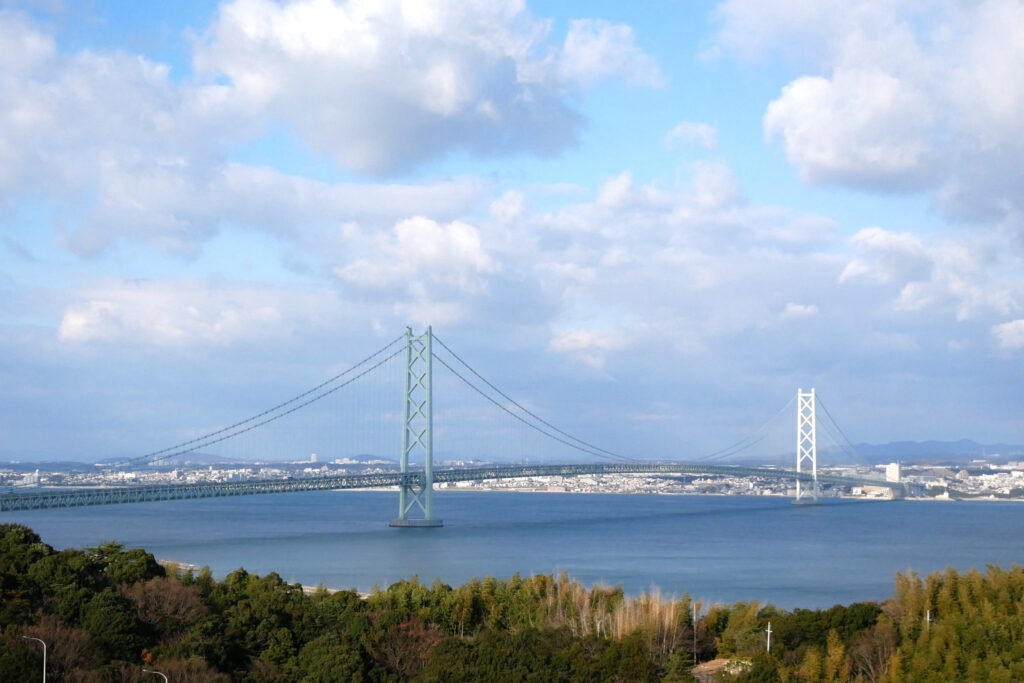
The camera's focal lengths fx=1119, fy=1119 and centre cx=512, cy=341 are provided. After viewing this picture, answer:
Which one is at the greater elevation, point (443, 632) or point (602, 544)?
point (443, 632)

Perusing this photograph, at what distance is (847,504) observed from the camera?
201ft

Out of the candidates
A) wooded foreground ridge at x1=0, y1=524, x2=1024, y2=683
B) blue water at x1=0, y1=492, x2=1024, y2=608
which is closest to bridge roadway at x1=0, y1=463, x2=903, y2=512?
blue water at x1=0, y1=492, x2=1024, y2=608

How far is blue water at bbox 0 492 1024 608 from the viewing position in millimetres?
23781

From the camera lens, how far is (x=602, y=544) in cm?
3278

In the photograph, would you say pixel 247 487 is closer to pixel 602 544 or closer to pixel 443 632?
pixel 602 544

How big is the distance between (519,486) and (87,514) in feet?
152

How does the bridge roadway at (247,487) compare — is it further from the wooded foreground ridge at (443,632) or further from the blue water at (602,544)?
the wooded foreground ridge at (443,632)

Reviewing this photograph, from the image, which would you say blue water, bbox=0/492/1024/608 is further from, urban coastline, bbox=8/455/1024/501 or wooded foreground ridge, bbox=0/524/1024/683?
urban coastline, bbox=8/455/1024/501

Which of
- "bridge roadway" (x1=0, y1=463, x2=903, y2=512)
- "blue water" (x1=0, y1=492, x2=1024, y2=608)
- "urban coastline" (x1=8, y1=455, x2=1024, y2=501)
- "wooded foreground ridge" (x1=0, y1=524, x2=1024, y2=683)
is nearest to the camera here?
"wooded foreground ridge" (x1=0, y1=524, x2=1024, y2=683)

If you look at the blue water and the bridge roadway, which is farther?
the bridge roadway

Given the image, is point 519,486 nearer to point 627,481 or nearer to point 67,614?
point 627,481

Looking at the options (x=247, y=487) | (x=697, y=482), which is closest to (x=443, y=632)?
(x=247, y=487)

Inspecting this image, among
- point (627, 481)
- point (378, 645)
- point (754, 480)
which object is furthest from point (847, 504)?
point (378, 645)

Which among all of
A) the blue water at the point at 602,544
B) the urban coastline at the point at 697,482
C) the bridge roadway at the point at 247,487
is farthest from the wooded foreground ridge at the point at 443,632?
the urban coastline at the point at 697,482
